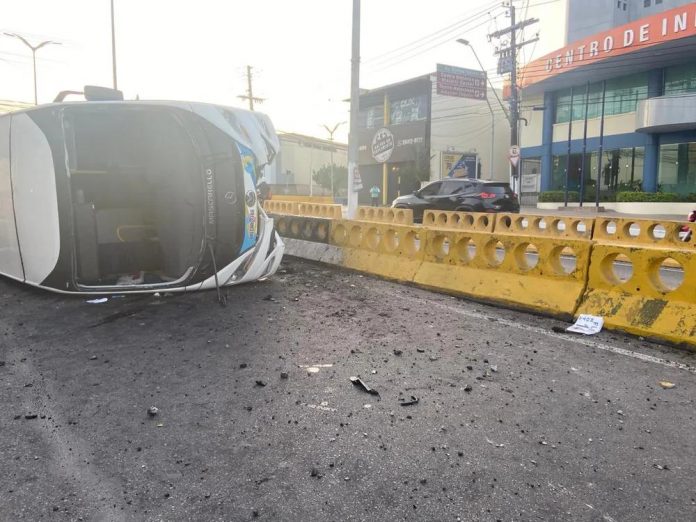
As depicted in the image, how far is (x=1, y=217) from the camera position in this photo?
6.92 meters

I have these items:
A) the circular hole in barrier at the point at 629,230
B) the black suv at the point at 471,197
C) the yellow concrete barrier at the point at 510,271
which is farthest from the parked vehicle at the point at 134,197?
the black suv at the point at 471,197

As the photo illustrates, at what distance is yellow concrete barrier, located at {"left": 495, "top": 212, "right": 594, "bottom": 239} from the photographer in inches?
433

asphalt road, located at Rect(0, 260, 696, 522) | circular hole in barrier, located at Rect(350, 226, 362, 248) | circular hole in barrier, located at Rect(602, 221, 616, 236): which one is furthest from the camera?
circular hole in barrier, located at Rect(602, 221, 616, 236)

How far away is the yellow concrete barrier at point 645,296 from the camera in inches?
186

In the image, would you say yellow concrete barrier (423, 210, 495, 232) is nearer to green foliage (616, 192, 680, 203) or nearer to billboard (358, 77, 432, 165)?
green foliage (616, 192, 680, 203)

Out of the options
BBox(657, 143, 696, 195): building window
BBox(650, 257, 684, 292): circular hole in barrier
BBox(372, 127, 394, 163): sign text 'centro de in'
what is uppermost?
BBox(372, 127, 394, 163): sign text 'centro de in'

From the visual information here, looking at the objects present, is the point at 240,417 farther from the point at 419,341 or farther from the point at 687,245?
the point at 687,245

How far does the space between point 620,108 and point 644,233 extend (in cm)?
2327

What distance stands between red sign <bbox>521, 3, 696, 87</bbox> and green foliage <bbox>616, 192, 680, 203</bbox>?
710 cm

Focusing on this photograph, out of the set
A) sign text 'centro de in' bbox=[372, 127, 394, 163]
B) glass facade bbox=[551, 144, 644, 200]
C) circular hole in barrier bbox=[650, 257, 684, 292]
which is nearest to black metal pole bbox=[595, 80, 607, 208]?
glass facade bbox=[551, 144, 644, 200]

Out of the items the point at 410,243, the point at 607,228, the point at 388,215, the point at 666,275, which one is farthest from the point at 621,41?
the point at 410,243

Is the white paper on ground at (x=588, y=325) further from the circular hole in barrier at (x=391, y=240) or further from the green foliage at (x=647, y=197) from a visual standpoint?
the green foliage at (x=647, y=197)

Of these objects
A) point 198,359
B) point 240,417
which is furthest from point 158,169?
point 240,417

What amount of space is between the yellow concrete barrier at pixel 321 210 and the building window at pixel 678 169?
791 inches
